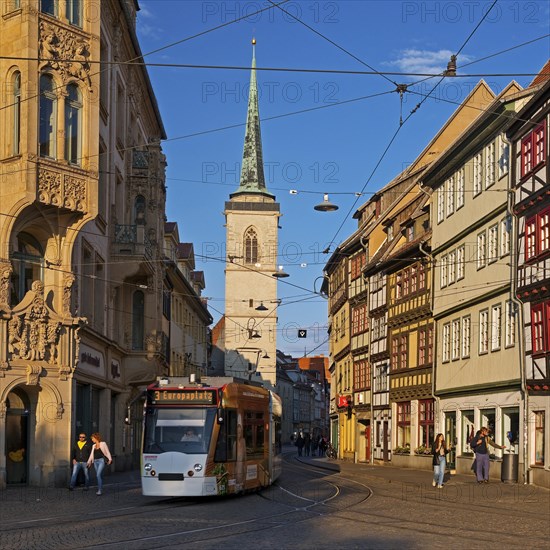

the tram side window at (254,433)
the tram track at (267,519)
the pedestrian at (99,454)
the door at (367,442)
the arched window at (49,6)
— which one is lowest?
the door at (367,442)

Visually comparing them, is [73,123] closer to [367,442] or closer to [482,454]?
[482,454]

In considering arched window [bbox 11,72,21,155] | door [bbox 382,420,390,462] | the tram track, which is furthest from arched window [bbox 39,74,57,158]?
door [bbox 382,420,390,462]

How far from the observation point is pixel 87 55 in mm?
30875

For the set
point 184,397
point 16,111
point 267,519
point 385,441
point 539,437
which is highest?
point 16,111

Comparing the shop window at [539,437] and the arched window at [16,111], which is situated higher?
the arched window at [16,111]

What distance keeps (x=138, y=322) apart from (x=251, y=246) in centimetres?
7828

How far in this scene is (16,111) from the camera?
2930 centimetres

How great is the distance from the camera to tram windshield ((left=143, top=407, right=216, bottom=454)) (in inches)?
933

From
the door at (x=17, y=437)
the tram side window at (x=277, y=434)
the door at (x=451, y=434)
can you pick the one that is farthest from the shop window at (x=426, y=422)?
the door at (x=17, y=437)

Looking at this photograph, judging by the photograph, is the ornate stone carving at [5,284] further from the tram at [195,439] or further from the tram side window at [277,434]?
the tram side window at [277,434]

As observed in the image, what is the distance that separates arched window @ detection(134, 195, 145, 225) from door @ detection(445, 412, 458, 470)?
1525cm

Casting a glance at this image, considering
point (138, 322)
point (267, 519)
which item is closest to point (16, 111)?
point (267, 519)

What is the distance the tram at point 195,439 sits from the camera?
→ 23.4 metres

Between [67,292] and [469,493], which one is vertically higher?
[67,292]
